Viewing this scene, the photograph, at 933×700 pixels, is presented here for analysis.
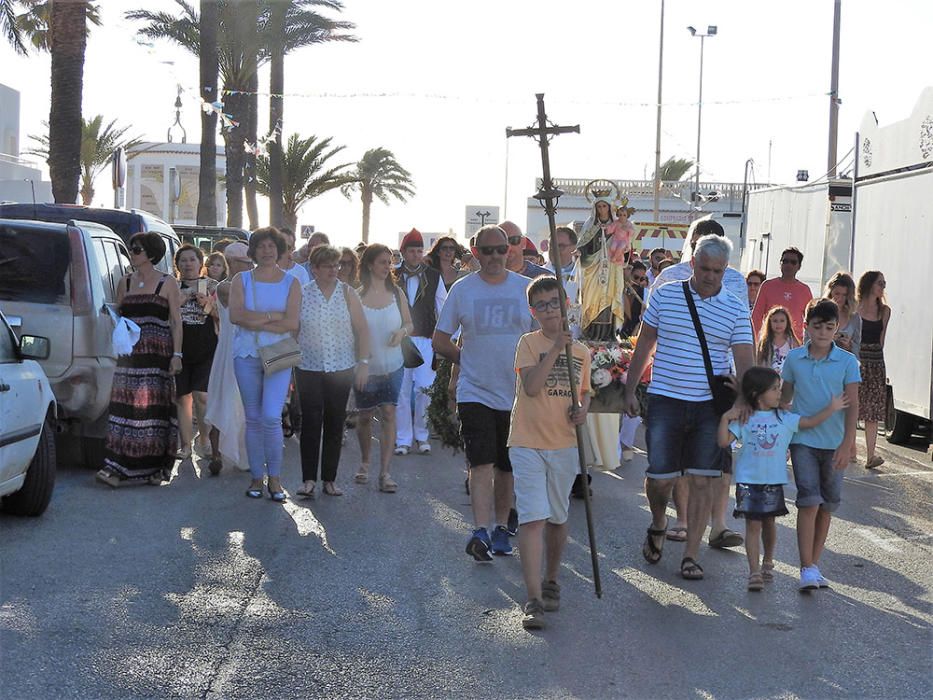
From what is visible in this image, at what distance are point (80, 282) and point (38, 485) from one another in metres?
2.23

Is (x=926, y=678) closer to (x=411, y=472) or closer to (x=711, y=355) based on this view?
(x=711, y=355)

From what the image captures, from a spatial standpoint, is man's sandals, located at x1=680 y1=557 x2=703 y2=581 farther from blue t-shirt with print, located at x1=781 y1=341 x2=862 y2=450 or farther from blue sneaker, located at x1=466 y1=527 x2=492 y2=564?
blue sneaker, located at x1=466 y1=527 x2=492 y2=564

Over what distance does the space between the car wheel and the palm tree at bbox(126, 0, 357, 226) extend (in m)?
21.6

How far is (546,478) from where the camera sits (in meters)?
6.67

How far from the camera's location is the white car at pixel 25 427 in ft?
26.1

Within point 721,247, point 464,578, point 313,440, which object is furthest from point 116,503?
point 721,247

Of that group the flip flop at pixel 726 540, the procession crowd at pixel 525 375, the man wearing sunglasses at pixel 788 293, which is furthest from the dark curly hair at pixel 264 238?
the man wearing sunglasses at pixel 788 293

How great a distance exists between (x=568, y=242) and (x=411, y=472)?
8.71 feet

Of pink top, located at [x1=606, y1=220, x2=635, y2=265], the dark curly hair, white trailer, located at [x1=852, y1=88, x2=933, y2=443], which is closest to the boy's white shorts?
the dark curly hair

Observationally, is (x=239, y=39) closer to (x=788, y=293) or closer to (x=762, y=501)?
(x=788, y=293)

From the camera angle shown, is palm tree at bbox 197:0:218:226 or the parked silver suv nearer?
the parked silver suv

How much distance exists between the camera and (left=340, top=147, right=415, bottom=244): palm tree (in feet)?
177

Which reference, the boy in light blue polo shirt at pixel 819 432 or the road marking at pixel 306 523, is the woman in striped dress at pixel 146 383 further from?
the boy in light blue polo shirt at pixel 819 432

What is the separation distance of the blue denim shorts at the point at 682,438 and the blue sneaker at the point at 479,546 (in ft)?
3.25
